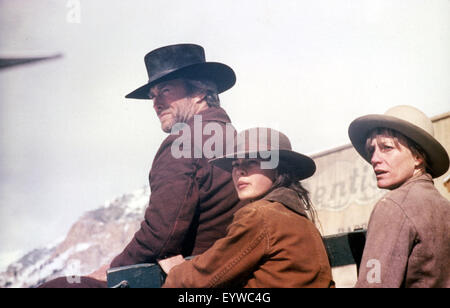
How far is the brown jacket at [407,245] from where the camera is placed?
2.24 meters

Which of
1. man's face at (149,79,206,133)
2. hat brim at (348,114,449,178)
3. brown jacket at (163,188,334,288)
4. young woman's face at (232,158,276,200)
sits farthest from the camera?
man's face at (149,79,206,133)

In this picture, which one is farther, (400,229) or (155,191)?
(155,191)

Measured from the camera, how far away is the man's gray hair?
3500mm

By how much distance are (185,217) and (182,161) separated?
327 mm

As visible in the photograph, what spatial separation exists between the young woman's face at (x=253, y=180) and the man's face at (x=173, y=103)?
85cm

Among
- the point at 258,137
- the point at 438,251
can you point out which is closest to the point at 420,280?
the point at 438,251

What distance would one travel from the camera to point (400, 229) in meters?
2.28

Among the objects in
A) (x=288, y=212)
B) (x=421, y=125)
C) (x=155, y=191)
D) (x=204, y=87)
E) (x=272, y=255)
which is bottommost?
(x=272, y=255)

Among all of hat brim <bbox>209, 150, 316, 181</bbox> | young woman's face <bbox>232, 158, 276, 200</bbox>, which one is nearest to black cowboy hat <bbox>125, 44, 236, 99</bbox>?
hat brim <bbox>209, 150, 316, 181</bbox>

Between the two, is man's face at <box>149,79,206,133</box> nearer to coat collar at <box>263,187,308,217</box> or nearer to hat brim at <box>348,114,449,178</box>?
coat collar at <box>263,187,308,217</box>

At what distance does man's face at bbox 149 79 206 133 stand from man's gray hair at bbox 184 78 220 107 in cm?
4

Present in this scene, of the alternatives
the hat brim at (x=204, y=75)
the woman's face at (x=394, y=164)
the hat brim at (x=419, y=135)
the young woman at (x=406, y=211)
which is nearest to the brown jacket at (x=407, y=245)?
the young woman at (x=406, y=211)

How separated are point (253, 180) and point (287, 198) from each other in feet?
0.71
